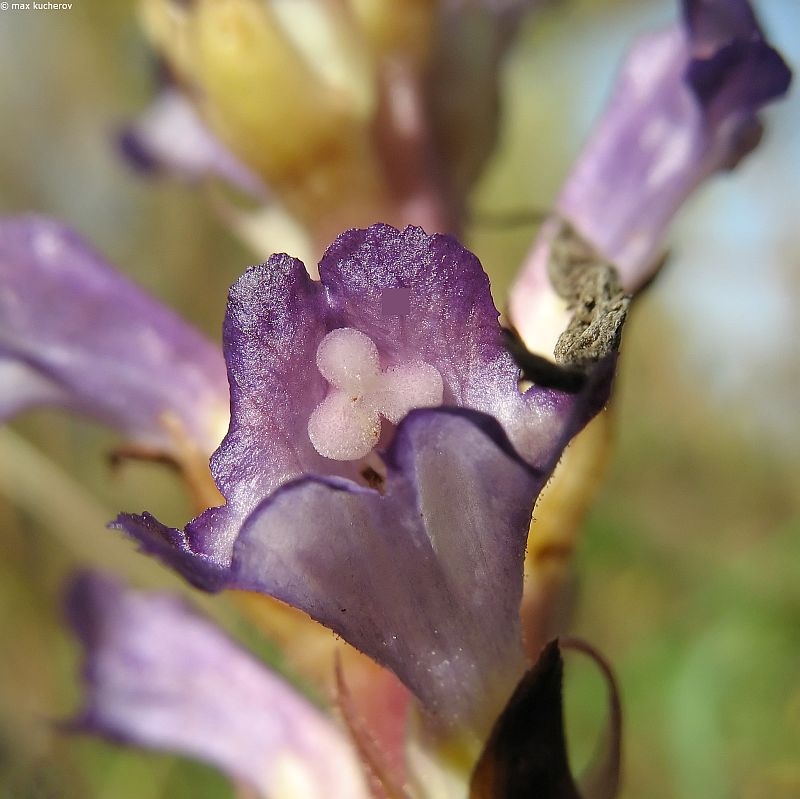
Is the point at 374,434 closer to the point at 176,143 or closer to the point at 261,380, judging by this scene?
the point at 261,380

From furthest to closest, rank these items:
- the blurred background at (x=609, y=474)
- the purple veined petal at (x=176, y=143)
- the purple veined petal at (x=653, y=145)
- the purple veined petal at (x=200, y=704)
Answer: the blurred background at (x=609, y=474) → the purple veined petal at (x=176, y=143) → the purple veined petal at (x=200, y=704) → the purple veined petal at (x=653, y=145)

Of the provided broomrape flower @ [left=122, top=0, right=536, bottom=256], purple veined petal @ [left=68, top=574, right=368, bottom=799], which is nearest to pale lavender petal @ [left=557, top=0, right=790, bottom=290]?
broomrape flower @ [left=122, top=0, right=536, bottom=256]

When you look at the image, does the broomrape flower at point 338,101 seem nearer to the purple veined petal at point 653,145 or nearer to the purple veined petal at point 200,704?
the purple veined petal at point 653,145

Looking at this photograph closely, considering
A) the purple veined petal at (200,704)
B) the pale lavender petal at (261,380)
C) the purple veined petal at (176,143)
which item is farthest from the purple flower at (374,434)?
the purple veined petal at (176,143)

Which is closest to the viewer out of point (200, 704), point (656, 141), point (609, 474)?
point (656, 141)

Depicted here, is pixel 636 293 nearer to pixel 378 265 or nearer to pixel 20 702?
pixel 378 265

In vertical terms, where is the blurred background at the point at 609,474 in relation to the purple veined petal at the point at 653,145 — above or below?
above

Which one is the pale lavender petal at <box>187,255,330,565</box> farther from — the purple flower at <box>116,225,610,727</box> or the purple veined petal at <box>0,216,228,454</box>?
the purple veined petal at <box>0,216,228,454</box>

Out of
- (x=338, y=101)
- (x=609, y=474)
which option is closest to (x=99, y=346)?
(x=338, y=101)
